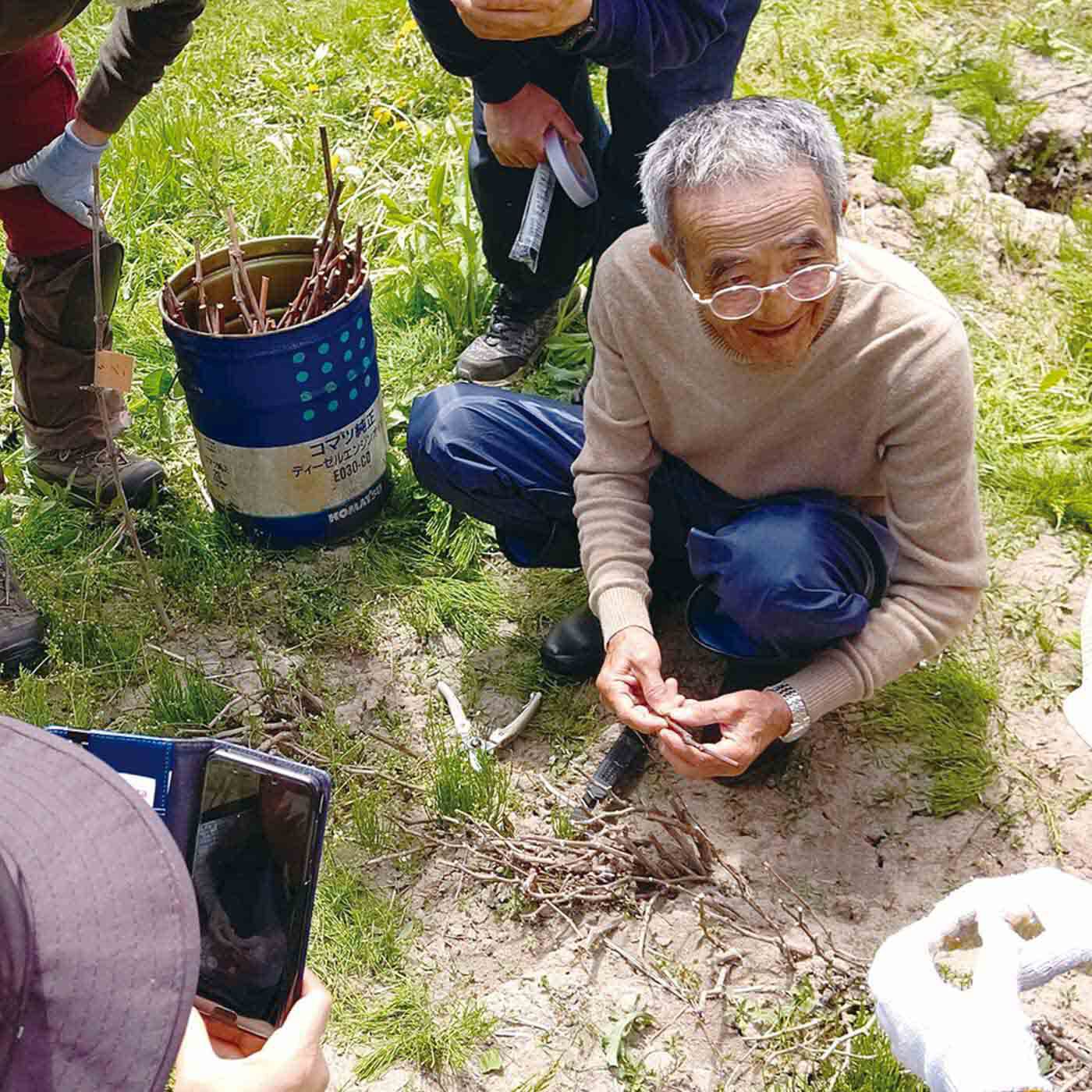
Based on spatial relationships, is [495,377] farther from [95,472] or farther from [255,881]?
[255,881]

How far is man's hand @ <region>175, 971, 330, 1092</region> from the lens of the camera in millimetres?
1530

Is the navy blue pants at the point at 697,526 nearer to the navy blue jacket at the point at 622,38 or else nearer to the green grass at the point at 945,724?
the green grass at the point at 945,724

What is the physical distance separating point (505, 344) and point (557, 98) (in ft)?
2.27

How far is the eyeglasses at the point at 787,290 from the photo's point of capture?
2.21 metres

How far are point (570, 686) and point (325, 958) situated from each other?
2.77ft

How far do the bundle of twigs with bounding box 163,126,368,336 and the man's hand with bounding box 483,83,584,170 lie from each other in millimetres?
420

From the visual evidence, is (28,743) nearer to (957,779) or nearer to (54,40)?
(957,779)

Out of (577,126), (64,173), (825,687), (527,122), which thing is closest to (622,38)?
(527,122)

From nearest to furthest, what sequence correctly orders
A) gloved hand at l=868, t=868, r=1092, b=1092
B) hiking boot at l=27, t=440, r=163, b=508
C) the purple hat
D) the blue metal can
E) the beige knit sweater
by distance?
the purple hat → gloved hand at l=868, t=868, r=1092, b=1092 → the beige knit sweater → the blue metal can → hiking boot at l=27, t=440, r=163, b=508

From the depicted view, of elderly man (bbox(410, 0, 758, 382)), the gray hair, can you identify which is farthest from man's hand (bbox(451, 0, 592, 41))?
the gray hair

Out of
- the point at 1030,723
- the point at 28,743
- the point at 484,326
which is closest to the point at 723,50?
the point at 484,326

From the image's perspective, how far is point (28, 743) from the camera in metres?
1.37

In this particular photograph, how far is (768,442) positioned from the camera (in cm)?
254

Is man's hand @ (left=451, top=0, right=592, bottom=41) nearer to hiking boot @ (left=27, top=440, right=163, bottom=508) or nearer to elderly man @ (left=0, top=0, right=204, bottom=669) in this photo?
elderly man @ (left=0, top=0, right=204, bottom=669)
